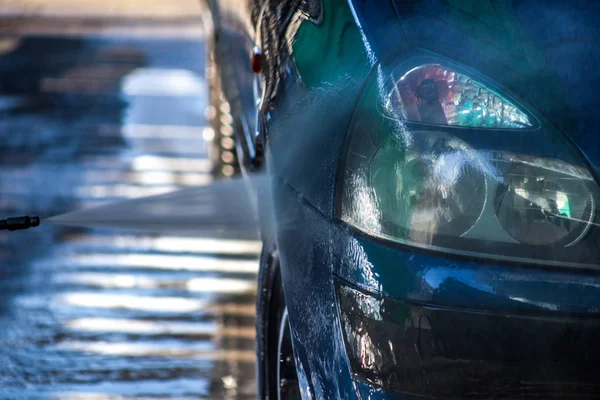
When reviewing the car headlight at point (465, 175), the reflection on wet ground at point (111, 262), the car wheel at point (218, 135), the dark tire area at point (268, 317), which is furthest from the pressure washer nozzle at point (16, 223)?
the car wheel at point (218, 135)

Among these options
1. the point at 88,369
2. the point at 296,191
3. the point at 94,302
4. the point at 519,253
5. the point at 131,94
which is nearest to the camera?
the point at 519,253

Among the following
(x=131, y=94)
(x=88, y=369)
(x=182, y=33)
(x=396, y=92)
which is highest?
(x=182, y=33)

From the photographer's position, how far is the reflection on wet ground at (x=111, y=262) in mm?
3768

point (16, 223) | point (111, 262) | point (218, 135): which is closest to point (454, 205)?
point (16, 223)

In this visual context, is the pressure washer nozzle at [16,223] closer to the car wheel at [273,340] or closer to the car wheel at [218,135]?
the car wheel at [273,340]

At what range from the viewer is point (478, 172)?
6.28 feet

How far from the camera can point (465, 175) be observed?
1918 mm

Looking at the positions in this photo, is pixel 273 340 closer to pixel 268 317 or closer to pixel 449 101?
pixel 268 317

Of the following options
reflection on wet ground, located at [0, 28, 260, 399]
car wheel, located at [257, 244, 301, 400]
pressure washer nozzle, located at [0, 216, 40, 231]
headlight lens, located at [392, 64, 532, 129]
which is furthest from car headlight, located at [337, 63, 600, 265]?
reflection on wet ground, located at [0, 28, 260, 399]

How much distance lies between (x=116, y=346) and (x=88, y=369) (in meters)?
0.23

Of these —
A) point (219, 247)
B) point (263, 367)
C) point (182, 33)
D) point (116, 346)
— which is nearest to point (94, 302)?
point (116, 346)

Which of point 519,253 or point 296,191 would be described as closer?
point 519,253

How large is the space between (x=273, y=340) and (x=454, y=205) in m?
0.91

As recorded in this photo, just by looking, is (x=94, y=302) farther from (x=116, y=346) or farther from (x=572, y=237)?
(x=572, y=237)
